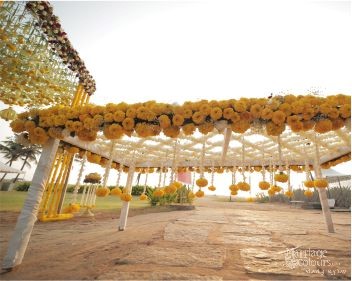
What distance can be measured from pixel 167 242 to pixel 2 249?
11.0ft

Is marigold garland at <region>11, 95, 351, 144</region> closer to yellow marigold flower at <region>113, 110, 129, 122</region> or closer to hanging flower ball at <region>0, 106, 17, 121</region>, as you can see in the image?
yellow marigold flower at <region>113, 110, 129, 122</region>

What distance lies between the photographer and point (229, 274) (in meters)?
2.88

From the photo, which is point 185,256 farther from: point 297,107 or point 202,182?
point 297,107

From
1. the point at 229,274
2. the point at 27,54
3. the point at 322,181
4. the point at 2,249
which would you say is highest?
the point at 27,54

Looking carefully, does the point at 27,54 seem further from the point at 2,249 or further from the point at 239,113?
the point at 239,113

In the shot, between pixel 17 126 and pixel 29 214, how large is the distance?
1.61m

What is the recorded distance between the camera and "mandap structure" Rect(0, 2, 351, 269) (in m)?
3.16

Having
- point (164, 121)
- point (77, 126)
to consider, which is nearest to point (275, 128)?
point (164, 121)

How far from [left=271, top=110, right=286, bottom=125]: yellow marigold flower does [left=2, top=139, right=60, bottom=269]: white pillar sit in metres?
3.85

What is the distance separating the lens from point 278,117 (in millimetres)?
2988

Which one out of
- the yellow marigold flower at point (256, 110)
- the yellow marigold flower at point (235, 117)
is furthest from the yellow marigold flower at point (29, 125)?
the yellow marigold flower at point (256, 110)

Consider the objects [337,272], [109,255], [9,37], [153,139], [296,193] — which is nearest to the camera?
[337,272]

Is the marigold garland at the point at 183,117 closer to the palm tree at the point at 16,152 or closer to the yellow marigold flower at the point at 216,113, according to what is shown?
the yellow marigold flower at the point at 216,113

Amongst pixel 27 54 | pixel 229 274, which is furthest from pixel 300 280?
pixel 27 54
